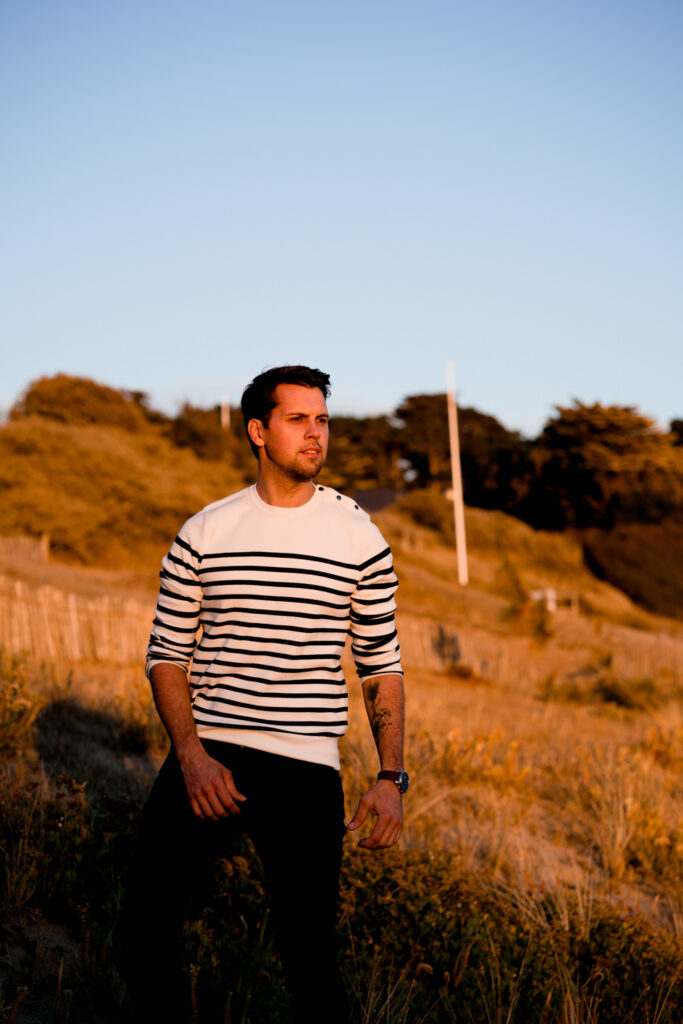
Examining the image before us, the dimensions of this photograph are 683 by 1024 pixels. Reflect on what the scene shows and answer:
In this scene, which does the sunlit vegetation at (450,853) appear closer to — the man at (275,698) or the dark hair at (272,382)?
the man at (275,698)

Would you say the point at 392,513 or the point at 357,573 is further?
the point at 392,513

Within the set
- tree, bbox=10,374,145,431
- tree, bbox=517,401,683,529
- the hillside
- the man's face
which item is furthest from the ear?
tree, bbox=517,401,683,529

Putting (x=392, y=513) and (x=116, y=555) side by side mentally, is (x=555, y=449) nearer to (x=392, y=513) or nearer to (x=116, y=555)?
(x=392, y=513)

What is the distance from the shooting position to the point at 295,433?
2455 mm

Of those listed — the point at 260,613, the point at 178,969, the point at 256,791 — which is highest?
the point at 260,613

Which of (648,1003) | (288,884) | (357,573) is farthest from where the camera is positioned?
(648,1003)

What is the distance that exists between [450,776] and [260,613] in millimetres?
4263

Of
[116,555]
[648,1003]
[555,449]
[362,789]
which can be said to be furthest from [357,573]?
[555,449]

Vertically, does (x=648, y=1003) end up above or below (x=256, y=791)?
below

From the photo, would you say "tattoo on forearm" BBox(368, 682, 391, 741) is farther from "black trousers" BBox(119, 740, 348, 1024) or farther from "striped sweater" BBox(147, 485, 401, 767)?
"black trousers" BBox(119, 740, 348, 1024)

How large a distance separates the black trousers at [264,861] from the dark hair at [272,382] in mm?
862

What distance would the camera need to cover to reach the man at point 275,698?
7.38 feet

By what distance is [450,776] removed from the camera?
20.4 ft

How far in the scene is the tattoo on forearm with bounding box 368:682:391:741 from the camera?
95.9 inches
